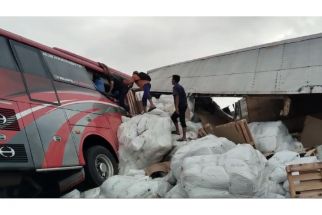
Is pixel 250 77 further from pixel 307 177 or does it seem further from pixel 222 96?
pixel 307 177

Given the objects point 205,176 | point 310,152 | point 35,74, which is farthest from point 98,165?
point 310,152

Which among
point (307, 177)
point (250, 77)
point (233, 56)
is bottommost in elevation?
point (307, 177)

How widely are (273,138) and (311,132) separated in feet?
2.92

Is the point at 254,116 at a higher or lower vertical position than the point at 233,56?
lower

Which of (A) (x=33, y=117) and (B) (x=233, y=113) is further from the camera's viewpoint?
(B) (x=233, y=113)

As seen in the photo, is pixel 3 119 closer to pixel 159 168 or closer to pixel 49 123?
pixel 49 123

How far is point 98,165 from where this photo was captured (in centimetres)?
765

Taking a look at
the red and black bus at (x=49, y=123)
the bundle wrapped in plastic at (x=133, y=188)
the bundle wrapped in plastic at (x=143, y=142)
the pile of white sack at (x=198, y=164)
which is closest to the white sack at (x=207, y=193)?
the pile of white sack at (x=198, y=164)

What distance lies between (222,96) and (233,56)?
1.27 m

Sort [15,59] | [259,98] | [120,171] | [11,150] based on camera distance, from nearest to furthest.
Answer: [11,150] → [15,59] → [120,171] → [259,98]

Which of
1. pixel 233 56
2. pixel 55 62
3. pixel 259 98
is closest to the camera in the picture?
pixel 55 62

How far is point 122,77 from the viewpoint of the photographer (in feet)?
32.6

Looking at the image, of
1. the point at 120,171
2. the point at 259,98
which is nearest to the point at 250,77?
the point at 259,98

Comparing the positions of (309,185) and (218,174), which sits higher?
(218,174)
